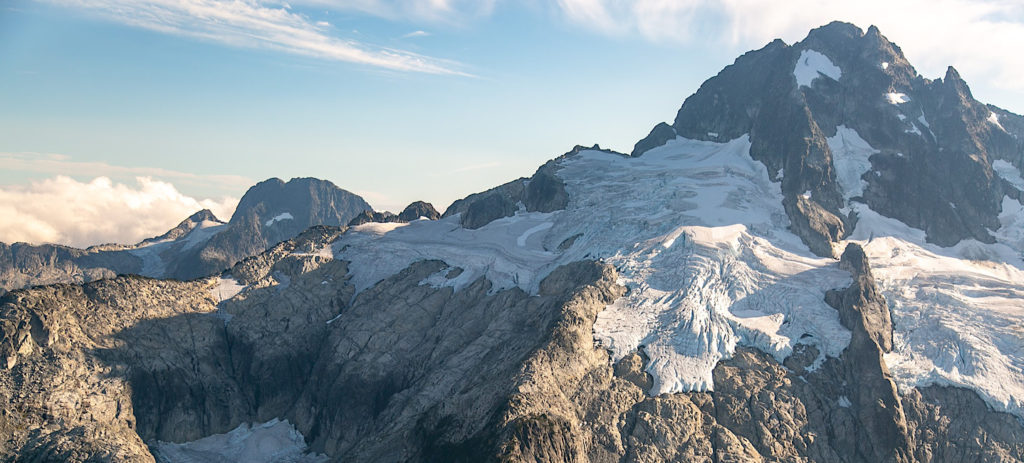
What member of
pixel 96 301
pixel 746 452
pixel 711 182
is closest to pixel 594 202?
pixel 711 182

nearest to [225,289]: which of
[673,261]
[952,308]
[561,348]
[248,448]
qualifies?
[248,448]

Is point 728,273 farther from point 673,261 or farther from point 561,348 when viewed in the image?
point 561,348

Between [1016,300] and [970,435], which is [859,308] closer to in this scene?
[970,435]

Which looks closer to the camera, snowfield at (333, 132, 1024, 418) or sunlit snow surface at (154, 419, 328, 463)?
Result: sunlit snow surface at (154, 419, 328, 463)

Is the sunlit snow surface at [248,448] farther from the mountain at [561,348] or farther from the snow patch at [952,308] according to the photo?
the snow patch at [952,308]

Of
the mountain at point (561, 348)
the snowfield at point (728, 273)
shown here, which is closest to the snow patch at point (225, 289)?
the mountain at point (561, 348)

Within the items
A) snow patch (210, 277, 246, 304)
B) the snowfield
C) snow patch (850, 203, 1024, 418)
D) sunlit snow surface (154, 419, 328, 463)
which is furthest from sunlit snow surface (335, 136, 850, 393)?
sunlit snow surface (154, 419, 328, 463)

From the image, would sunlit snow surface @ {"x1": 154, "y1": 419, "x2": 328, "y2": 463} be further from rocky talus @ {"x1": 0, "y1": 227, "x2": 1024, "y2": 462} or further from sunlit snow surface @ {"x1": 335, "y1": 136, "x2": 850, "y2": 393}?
sunlit snow surface @ {"x1": 335, "y1": 136, "x2": 850, "y2": 393}
